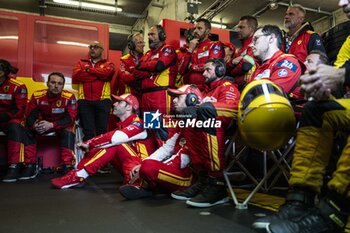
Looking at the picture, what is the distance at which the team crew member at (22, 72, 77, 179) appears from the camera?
386 centimetres

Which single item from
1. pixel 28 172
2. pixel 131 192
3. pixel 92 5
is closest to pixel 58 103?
pixel 28 172

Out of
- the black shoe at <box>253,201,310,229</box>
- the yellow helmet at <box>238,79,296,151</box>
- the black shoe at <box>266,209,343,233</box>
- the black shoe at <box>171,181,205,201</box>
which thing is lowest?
the black shoe at <box>171,181,205,201</box>

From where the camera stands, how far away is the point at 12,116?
3773 mm

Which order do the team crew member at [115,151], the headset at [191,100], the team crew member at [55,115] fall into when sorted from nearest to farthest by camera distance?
the headset at [191,100]
the team crew member at [115,151]
the team crew member at [55,115]

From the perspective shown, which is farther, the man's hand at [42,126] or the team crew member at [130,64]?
the team crew member at [130,64]

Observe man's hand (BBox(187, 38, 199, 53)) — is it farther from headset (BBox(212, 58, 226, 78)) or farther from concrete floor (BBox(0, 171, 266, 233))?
concrete floor (BBox(0, 171, 266, 233))

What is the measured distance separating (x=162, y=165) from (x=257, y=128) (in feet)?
3.12

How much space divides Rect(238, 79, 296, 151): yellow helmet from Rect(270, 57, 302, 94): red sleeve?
0.31 m

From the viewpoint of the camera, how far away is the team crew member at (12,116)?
3594 millimetres

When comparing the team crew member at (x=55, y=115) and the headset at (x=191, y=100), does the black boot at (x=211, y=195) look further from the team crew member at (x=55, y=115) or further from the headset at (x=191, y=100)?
the team crew member at (x=55, y=115)

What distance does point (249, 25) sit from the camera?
3.63 metres

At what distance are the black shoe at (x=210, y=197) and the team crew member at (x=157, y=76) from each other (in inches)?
67.7

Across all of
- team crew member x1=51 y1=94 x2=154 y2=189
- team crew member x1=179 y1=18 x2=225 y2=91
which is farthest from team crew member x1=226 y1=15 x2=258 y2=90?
team crew member x1=51 y1=94 x2=154 y2=189

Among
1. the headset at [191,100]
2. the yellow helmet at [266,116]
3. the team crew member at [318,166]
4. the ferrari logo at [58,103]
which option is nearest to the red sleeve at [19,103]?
the ferrari logo at [58,103]
